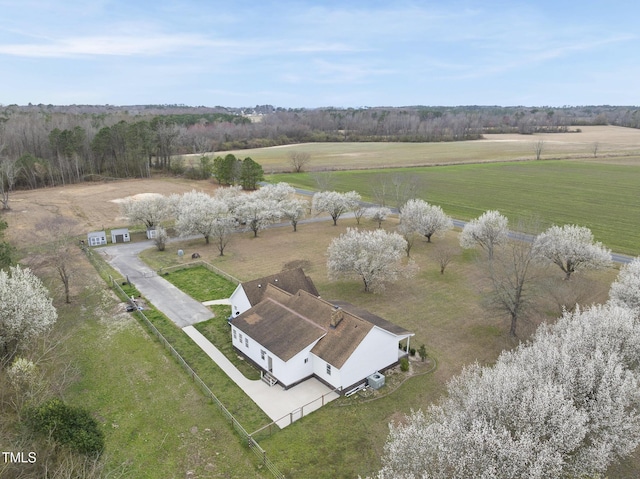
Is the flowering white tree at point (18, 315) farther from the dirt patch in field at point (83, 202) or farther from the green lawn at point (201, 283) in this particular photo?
the dirt patch in field at point (83, 202)

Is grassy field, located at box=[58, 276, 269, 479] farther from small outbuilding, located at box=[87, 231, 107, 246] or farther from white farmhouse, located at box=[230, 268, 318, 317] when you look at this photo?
small outbuilding, located at box=[87, 231, 107, 246]

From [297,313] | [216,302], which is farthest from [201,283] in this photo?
[297,313]

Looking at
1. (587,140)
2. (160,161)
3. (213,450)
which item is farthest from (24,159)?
(587,140)

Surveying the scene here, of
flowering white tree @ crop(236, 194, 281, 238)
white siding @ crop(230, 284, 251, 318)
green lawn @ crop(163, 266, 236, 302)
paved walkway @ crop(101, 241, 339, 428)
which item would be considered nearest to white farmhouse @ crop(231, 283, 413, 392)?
paved walkway @ crop(101, 241, 339, 428)

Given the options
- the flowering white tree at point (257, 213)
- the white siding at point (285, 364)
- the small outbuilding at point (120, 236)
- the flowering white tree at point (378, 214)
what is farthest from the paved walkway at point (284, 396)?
the flowering white tree at point (378, 214)

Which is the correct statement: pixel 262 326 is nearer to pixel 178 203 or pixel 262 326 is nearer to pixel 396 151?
pixel 178 203
